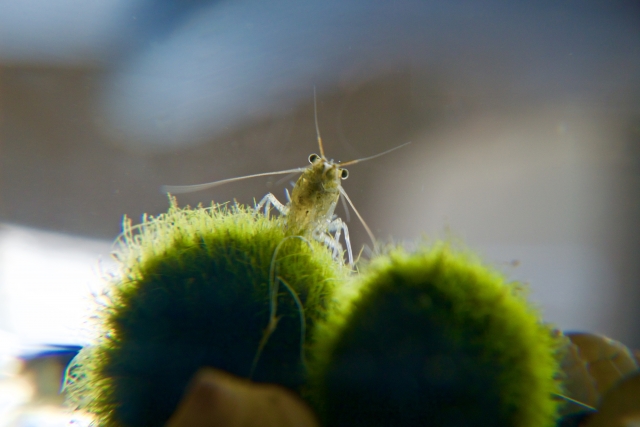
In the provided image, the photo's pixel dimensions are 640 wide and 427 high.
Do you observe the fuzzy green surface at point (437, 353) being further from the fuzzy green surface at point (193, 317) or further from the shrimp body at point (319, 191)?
the shrimp body at point (319, 191)

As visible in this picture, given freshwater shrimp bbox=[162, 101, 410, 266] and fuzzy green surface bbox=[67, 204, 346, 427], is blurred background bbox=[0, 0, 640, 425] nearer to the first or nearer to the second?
freshwater shrimp bbox=[162, 101, 410, 266]

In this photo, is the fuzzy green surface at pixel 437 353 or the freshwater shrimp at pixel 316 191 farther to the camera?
the freshwater shrimp at pixel 316 191

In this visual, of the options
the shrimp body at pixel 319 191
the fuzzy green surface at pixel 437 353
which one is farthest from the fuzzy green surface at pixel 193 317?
the shrimp body at pixel 319 191

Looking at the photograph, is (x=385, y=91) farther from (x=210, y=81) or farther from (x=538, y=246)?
(x=538, y=246)

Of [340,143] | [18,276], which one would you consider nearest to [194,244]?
[340,143]

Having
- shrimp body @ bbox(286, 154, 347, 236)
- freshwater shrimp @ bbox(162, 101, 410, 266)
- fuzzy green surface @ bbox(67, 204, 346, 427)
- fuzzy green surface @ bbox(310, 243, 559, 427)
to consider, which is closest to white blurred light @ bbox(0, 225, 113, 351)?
freshwater shrimp @ bbox(162, 101, 410, 266)

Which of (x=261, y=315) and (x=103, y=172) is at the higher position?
(x=103, y=172)
